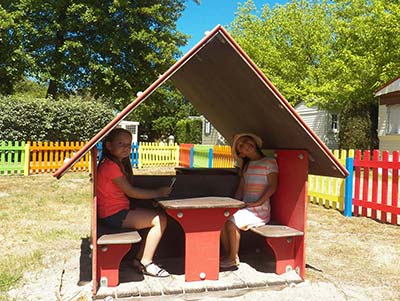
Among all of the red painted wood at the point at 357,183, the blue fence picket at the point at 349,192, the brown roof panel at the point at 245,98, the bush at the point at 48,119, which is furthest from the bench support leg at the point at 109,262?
the bush at the point at 48,119

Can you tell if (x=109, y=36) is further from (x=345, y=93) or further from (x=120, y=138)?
(x=120, y=138)

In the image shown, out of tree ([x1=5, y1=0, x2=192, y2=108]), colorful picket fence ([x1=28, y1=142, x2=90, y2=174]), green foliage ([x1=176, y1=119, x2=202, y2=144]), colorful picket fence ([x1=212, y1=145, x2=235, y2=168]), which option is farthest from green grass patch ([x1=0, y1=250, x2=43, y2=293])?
green foliage ([x1=176, y1=119, x2=202, y2=144])

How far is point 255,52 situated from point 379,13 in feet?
39.3

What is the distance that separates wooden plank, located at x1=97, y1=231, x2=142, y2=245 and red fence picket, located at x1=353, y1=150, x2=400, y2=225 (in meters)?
5.67

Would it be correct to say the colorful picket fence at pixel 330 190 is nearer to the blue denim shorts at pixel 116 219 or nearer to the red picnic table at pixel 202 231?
the red picnic table at pixel 202 231

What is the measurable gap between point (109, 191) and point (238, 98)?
6.07 feet

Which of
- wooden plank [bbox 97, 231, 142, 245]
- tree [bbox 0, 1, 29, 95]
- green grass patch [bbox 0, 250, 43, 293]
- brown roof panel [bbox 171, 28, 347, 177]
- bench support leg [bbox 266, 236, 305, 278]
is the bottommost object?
green grass patch [bbox 0, 250, 43, 293]

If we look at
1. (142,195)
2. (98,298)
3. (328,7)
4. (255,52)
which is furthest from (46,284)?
(328,7)

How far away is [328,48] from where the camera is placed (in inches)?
1065

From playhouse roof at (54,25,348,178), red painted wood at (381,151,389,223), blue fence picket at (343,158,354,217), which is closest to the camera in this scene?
playhouse roof at (54,25,348,178)

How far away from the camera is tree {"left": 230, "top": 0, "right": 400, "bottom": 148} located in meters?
20.8

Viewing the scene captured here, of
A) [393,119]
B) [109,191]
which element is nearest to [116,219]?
[109,191]

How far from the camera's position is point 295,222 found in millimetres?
4605

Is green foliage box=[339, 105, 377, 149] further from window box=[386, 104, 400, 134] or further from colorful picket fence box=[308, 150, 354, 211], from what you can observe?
colorful picket fence box=[308, 150, 354, 211]
